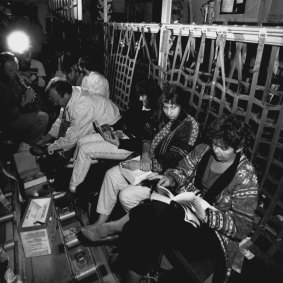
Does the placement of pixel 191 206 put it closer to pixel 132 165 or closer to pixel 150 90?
pixel 132 165

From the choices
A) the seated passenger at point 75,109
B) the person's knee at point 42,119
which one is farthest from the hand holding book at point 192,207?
the person's knee at point 42,119

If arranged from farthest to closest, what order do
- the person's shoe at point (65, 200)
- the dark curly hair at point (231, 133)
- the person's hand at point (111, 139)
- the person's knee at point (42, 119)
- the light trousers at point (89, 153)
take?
the person's knee at point (42, 119), the person's hand at point (111, 139), the light trousers at point (89, 153), the person's shoe at point (65, 200), the dark curly hair at point (231, 133)

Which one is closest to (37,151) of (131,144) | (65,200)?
(65,200)

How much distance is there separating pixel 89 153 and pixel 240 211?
8.27ft

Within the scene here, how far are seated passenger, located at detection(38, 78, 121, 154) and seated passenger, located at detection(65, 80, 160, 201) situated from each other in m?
0.21

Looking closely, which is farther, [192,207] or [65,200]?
[65,200]

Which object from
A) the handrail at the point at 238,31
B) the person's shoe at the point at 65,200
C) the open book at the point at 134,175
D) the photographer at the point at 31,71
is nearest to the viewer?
the handrail at the point at 238,31

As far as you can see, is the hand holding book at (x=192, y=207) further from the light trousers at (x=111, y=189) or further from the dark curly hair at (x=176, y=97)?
the dark curly hair at (x=176, y=97)

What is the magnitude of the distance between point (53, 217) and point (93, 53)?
685 centimetres

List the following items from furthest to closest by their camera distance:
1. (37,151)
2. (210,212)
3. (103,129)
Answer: (37,151) → (103,129) → (210,212)

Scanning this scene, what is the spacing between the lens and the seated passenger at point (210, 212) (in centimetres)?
217

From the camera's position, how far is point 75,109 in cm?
399

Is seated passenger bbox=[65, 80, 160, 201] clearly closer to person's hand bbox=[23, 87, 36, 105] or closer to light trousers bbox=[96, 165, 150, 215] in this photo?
light trousers bbox=[96, 165, 150, 215]

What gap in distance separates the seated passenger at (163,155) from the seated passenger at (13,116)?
2.37 metres
